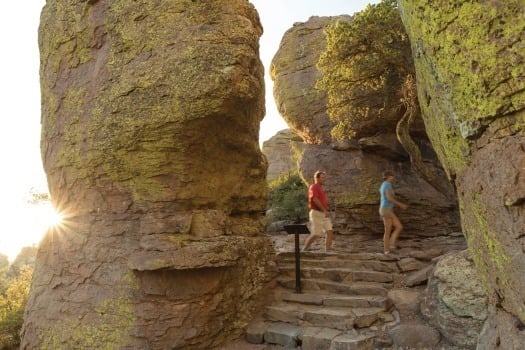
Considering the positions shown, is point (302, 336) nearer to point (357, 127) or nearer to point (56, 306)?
point (56, 306)

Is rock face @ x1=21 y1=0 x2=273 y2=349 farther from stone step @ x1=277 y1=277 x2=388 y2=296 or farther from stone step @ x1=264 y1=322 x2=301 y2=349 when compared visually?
stone step @ x1=277 y1=277 x2=388 y2=296

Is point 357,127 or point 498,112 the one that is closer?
point 498,112

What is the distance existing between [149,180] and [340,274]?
4.11 metres

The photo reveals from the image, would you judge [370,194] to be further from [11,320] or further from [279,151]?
[279,151]

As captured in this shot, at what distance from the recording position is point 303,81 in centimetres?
1580

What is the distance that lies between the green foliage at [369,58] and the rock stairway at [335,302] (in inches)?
203

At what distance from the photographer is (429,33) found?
3625 millimetres

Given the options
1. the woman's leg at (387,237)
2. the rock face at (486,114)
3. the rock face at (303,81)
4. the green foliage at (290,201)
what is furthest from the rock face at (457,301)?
the green foliage at (290,201)

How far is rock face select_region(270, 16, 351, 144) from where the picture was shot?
1520 cm

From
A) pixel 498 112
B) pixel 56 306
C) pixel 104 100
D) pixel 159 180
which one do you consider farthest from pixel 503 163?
pixel 56 306

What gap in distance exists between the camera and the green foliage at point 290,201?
18.8 meters

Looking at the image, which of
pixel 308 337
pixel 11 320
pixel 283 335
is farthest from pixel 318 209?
pixel 11 320

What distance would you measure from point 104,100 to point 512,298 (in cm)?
597

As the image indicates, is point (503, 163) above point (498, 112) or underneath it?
underneath
